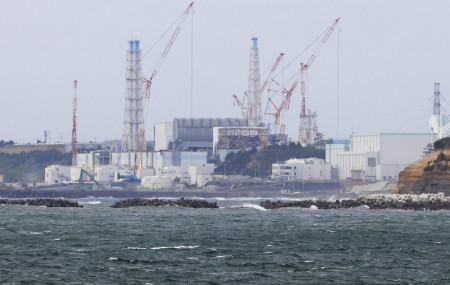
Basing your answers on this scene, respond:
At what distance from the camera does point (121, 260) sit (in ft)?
185

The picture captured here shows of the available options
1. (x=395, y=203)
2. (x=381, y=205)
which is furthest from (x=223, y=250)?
(x=395, y=203)

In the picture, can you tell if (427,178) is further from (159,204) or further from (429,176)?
(159,204)

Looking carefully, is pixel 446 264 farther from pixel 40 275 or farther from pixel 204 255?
pixel 40 275

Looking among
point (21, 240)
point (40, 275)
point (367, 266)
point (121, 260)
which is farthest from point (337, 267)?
point (21, 240)

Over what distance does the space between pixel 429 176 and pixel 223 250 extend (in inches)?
3392

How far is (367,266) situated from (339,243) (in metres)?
14.3

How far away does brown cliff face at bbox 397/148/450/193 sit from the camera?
5600 inches

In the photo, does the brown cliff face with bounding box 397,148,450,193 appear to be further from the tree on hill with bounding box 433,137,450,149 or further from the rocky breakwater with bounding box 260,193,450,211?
the rocky breakwater with bounding box 260,193,450,211

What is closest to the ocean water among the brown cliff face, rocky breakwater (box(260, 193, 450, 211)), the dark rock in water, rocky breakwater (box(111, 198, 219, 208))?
the dark rock in water

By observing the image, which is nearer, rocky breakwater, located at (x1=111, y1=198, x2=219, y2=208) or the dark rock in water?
the dark rock in water

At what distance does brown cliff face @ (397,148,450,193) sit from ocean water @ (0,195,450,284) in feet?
144

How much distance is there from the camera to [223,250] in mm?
62750

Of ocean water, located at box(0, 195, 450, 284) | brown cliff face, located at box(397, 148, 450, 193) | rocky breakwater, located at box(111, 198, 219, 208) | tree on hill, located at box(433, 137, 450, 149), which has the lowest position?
ocean water, located at box(0, 195, 450, 284)

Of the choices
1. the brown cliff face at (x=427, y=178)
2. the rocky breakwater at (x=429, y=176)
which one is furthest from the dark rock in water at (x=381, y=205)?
the rocky breakwater at (x=429, y=176)
